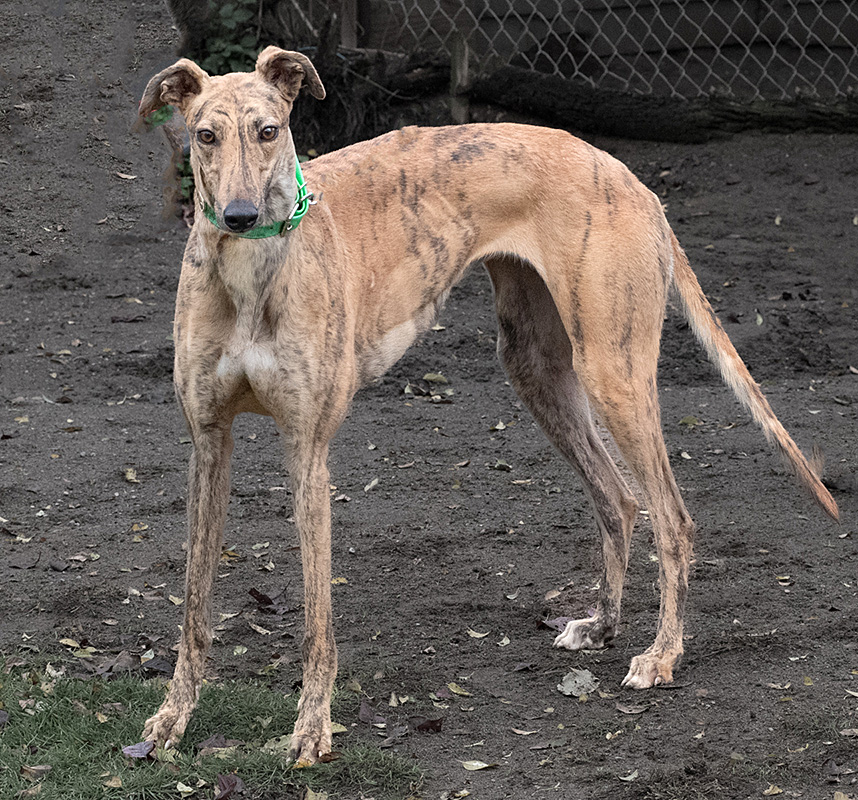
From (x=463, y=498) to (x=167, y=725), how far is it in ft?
7.66

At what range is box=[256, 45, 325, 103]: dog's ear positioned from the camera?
137 inches

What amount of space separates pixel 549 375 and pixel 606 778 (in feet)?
5.38

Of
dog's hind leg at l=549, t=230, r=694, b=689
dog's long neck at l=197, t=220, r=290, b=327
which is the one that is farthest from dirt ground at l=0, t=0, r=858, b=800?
dog's long neck at l=197, t=220, r=290, b=327

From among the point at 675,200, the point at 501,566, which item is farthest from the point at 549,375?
the point at 675,200

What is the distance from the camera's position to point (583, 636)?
14.3ft

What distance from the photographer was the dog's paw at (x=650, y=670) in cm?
404

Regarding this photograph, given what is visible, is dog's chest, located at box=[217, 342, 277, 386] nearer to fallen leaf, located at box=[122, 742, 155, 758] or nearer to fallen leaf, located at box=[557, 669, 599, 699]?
fallen leaf, located at box=[122, 742, 155, 758]

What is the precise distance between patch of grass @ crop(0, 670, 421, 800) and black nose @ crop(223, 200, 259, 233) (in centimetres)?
157

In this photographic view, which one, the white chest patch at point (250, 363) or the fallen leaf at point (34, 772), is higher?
the white chest patch at point (250, 363)

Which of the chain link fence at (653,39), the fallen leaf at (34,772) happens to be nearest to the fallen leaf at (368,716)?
the fallen leaf at (34,772)

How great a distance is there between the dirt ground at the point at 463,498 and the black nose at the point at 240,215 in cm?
167

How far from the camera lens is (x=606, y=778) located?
3445mm

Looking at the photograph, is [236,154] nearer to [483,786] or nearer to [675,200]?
[483,786]

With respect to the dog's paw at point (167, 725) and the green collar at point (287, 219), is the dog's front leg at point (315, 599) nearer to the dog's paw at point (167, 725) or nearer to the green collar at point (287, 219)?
the dog's paw at point (167, 725)
